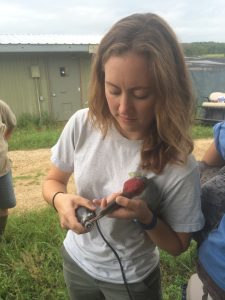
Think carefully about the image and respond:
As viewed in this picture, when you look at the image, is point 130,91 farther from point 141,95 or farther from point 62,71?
point 62,71

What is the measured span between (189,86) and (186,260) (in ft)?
7.01

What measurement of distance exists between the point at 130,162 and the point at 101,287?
0.55 m

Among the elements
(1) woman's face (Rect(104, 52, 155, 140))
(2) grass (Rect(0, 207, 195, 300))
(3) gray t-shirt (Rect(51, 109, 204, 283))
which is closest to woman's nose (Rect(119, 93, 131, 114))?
(1) woman's face (Rect(104, 52, 155, 140))

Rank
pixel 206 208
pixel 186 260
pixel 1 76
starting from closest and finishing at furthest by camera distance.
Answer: pixel 206 208, pixel 186 260, pixel 1 76

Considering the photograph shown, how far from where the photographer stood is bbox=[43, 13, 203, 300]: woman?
114 centimetres

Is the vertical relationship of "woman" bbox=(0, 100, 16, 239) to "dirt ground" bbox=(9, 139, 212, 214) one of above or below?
above

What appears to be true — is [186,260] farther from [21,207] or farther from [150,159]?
[21,207]

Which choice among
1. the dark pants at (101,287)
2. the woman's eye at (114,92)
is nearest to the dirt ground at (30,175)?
the dark pants at (101,287)

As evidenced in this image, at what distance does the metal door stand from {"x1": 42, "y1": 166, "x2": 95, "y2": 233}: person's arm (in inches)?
386

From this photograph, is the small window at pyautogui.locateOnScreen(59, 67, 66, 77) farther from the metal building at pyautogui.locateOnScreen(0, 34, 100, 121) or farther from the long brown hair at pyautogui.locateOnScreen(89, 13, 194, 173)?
the long brown hair at pyautogui.locateOnScreen(89, 13, 194, 173)

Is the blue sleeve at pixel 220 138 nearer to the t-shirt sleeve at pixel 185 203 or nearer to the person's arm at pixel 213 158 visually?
the person's arm at pixel 213 158

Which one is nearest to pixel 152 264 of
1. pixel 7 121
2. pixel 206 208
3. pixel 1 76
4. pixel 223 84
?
pixel 206 208

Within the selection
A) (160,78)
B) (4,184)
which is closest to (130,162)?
(160,78)

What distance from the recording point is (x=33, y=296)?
2.67 m
